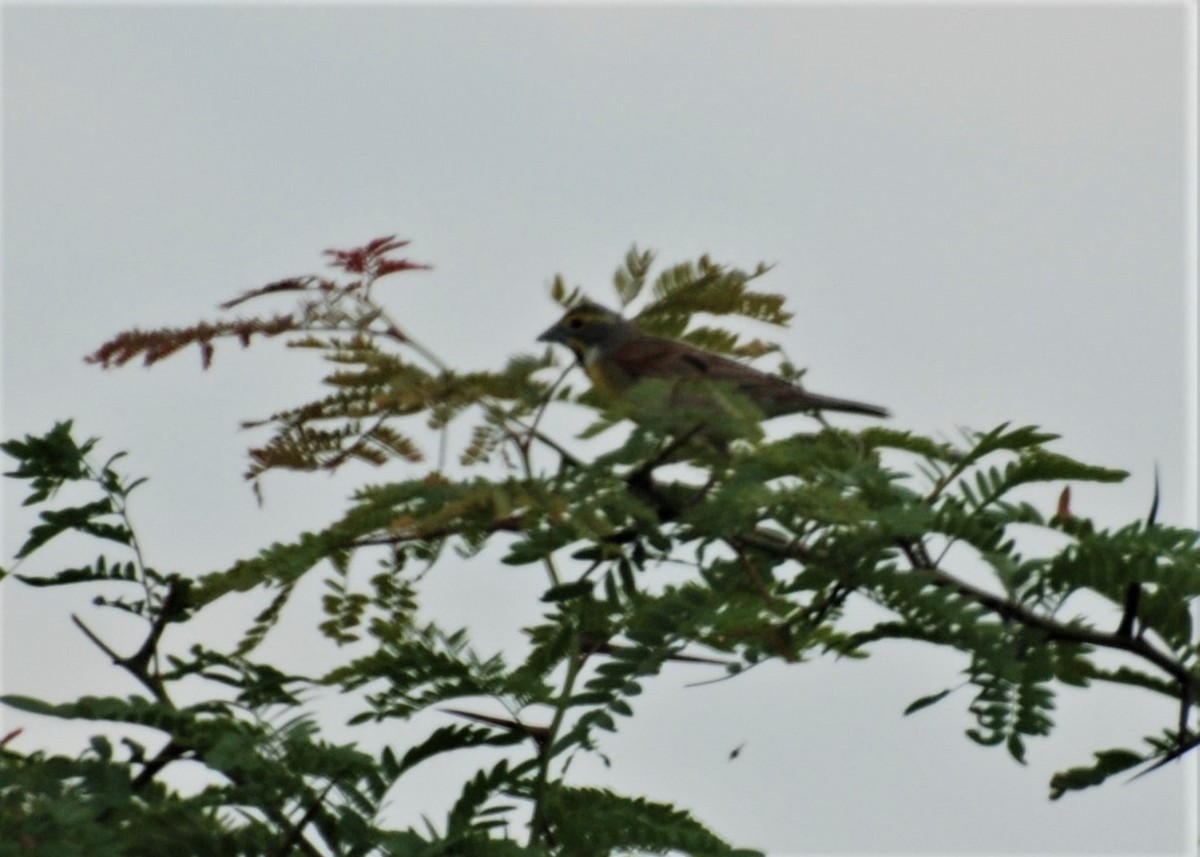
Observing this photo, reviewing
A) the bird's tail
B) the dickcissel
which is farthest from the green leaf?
the bird's tail

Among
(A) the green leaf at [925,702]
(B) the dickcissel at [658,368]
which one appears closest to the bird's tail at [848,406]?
(B) the dickcissel at [658,368]

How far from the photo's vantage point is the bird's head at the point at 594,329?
4227 millimetres

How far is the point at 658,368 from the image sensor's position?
488 cm

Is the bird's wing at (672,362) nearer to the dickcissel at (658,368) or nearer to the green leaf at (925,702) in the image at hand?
the dickcissel at (658,368)

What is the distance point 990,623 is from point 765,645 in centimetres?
53

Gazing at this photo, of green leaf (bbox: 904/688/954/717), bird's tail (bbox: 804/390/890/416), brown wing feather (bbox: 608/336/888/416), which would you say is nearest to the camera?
green leaf (bbox: 904/688/954/717)

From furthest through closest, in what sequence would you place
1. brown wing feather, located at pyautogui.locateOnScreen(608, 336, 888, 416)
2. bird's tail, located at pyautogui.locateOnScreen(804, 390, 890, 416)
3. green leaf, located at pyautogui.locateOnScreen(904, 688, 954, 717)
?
bird's tail, located at pyautogui.locateOnScreen(804, 390, 890, 416), brown wing feather, located at pyautogui.locateOnScreen(608, 336, 888, 416), green leaf, located at pyautogui.locateOnScreen(904, 688, 954, 717)

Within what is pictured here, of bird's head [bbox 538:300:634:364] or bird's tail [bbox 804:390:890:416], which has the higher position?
bird's tail [bbox 804:390:890:416]

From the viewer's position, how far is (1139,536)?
3305 mm

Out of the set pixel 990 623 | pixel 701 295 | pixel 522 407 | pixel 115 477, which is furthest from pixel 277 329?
pixel 990 623

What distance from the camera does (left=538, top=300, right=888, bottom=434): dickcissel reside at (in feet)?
11.5

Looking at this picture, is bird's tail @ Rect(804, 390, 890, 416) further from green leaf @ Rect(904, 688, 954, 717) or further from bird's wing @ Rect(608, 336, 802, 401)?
green leaf @ Rect(904, 688, 954, 717)

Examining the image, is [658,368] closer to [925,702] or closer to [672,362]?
[672,362]

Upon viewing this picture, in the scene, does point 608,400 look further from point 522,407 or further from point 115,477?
point 115,477
